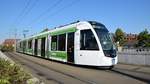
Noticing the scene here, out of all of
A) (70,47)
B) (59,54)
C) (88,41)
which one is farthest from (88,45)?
(59,54)

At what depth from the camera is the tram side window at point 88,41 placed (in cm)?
1958

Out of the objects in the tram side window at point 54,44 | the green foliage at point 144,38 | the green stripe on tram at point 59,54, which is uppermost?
the green foliage at point 144,38

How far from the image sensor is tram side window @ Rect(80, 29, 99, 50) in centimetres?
1958

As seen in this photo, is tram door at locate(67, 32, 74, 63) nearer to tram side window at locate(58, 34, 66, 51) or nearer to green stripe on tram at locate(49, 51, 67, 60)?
green stripe on tram at locate(49, 51, 67, 60)

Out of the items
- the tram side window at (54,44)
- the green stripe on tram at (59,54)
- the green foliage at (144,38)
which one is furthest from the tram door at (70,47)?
the green foliage at (144,38)

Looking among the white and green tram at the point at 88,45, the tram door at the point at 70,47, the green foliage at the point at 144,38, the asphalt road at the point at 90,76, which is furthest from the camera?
the green foliage at the point at 144,38

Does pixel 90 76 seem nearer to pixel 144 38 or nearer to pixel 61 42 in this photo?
pixel 61 42

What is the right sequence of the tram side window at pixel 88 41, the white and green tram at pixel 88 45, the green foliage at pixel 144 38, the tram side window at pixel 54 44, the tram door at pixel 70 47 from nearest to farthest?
the white and green tram at pixel 88 45, the tram side window at pixel 88 41, the tram door at pixel 70 47, the tram side window at pixel 54 44, the green foliage at pixel 144 38

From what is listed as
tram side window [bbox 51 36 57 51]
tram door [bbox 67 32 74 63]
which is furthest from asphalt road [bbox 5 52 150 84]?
tram side window [bbox 51 36 57 51]

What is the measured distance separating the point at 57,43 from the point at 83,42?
20.3 ft

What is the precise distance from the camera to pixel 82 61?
20.7 m

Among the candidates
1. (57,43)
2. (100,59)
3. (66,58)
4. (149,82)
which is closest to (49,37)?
(57,43)

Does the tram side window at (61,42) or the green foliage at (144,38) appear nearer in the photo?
the tram side window at (61,42)

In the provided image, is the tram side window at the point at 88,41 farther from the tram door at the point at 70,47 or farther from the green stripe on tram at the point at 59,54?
the green stripe on tram at the point at 59,54
